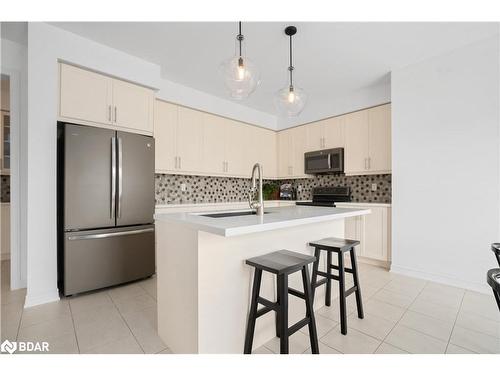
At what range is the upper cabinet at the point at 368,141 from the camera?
3.54 m

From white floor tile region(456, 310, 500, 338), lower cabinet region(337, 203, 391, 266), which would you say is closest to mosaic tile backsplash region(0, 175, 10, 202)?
lower cabinet region(337, 203, 391, 266)

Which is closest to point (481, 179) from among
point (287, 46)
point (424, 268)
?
point (424, 268)

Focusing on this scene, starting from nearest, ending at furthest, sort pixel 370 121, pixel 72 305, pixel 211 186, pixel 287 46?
pixel 72 305 → pixel 287 46 → pixel 370 121 → pixel 211 186

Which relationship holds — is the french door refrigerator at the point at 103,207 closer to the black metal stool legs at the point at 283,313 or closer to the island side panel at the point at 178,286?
the island side panel at the point at 178,286

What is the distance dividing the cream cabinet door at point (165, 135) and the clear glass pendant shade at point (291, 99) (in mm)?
1776

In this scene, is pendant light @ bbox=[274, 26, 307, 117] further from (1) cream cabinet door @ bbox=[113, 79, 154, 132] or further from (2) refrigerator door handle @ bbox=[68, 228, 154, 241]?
(2) refrigerator door handle @ bbox=[68, 228, 154, 241]

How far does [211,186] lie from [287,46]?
2.58 m

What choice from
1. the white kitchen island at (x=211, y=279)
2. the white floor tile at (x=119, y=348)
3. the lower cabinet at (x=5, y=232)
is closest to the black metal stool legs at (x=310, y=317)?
the white kitchen island at (x=211, y=279)

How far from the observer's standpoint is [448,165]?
2.71 m

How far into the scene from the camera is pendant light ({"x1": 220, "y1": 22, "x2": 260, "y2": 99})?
6.09 ft

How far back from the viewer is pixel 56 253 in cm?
234

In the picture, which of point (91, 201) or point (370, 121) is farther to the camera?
point (370, 121)

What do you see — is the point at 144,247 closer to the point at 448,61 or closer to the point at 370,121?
the point at 370,121

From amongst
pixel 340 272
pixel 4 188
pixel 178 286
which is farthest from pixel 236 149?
pixel 4 188
